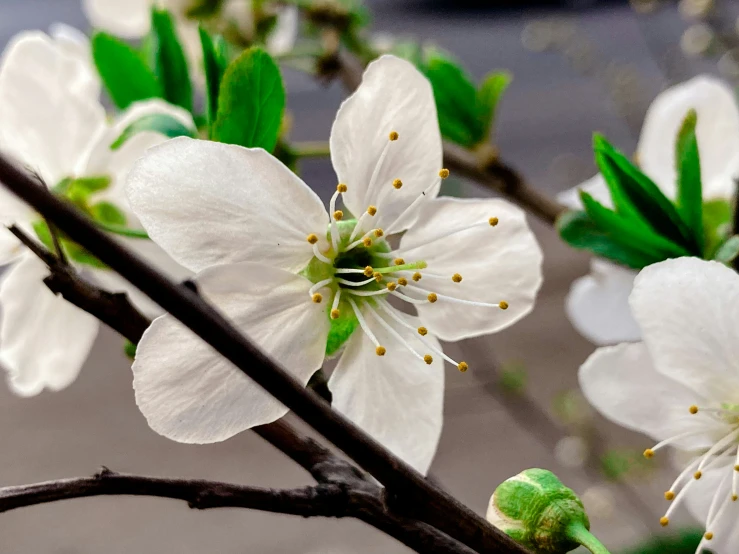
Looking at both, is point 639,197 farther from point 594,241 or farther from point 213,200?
point 213,200

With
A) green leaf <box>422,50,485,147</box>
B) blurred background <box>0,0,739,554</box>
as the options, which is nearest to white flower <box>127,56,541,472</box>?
green leaf <box>422,50,485,147</box>

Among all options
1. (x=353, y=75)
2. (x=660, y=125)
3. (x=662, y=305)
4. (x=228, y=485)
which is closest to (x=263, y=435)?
(x=228, y=485)

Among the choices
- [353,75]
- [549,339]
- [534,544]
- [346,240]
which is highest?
[549,339]

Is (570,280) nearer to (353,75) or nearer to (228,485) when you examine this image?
(353,75)

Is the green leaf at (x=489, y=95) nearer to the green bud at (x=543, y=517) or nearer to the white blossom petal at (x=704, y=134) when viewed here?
the white blossom petal at (x=704, y=134)

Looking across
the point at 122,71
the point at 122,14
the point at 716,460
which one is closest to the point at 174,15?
the point at 122,14

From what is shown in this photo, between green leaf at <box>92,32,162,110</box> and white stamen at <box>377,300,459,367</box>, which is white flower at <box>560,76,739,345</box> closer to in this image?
white stamen at <box>377,300,459,367</box>
